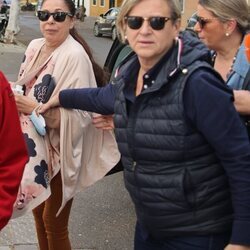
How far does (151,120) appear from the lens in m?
1.97

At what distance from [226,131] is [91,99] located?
3.28ft

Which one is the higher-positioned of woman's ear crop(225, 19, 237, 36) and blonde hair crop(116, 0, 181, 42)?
blonde hair crop(116, 0, 181, 42)

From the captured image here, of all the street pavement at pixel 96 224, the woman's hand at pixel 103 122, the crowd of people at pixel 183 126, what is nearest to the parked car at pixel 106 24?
the street pavement at pixel 96 224

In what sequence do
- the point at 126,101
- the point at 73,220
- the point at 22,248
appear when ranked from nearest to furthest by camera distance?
the point at 126,101 < the point at 22,248 < the point at 73,220

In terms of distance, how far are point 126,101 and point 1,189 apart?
0.62 m

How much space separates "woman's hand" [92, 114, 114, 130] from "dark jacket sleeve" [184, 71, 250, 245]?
1.03 m

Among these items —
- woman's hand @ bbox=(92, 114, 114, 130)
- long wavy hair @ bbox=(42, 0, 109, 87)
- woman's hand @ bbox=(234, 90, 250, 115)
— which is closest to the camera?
woman's hand @ bbox=(234, 90, 250, 115)

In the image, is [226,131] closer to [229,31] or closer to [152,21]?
[152,21]

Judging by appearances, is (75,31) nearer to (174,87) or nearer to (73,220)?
(174,87)

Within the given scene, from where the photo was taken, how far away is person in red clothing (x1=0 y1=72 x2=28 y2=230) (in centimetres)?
178

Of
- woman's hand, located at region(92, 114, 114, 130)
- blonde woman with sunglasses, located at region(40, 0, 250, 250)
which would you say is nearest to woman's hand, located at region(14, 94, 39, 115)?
woman's hand, located at region(92, 114, 114, 130)

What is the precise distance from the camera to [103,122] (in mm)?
2904

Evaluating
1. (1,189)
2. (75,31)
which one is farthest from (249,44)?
(1,189)

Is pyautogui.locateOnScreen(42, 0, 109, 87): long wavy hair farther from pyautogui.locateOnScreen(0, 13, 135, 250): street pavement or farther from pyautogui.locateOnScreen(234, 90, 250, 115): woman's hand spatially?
pyautogui.locateOnScreen(234, 90, 250, 115): woman's hand
